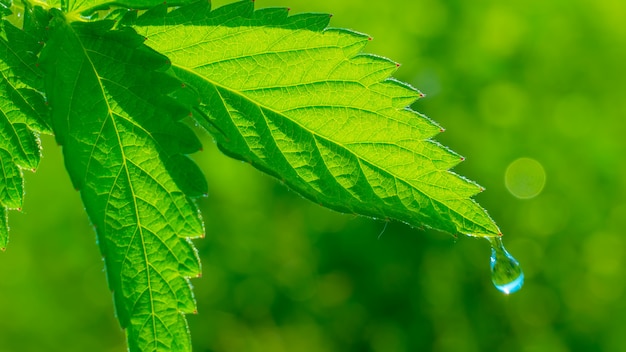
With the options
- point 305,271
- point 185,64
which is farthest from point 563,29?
point 185,64

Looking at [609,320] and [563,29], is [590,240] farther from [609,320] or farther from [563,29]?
[563,29]

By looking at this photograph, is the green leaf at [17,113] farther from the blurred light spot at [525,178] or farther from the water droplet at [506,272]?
the blurred light spot at [525,178]

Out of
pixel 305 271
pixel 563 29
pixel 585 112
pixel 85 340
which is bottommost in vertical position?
pixel 85 340

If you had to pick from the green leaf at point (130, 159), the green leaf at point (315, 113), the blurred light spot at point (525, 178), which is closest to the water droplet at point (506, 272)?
the green leaf at point (315, 113)

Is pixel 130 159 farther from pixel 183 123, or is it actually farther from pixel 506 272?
pixel 506 272

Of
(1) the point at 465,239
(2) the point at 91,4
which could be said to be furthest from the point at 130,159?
(1) the point at 465,239

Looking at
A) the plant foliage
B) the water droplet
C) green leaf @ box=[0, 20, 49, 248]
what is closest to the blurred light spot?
the water droplet
